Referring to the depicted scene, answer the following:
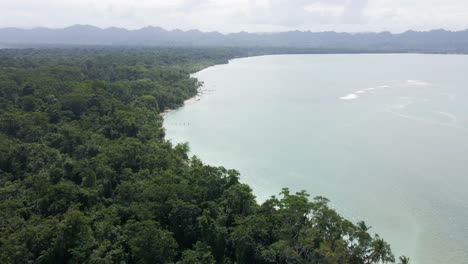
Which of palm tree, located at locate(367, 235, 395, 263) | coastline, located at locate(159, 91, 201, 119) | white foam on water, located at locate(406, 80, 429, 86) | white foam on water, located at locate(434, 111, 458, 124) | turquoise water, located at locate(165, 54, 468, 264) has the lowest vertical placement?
coastline, located at locate(159, 91, 201, 119)

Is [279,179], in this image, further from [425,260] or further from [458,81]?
[458,81]

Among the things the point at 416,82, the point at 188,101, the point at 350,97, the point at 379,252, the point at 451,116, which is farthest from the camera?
the point at 416,82

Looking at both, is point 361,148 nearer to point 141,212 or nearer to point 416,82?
point 141,212

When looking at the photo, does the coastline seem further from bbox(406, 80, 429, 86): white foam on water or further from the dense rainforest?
bbox(406, 80, 429, 86): white foam on water

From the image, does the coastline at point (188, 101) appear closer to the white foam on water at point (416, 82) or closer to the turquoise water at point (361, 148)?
the turquoise water at point (361, 148)

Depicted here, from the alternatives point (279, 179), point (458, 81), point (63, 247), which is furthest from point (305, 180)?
point (458, 81)

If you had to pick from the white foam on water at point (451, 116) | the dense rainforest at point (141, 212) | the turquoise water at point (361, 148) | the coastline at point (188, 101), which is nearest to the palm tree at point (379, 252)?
the dense rainforest at point (141, 212)

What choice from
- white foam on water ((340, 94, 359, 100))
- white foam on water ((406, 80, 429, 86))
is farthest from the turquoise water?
white foam on water ((406, 80, 429, 86))

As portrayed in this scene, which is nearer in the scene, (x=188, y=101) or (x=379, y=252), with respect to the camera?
(x=379, y=252)

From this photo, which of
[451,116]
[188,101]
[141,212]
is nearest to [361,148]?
[451,116]

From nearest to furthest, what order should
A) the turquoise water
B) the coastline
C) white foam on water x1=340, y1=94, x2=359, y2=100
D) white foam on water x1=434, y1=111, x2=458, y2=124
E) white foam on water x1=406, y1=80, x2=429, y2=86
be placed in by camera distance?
the turquoise water < white foam on water x1=434, y1=111, x2=458, y2=124 < the coastline < white foam on water x1=340, y1=94, x2=359, y2=100 < white foam on water x1=406, y1=80, x2=429, y2=86
